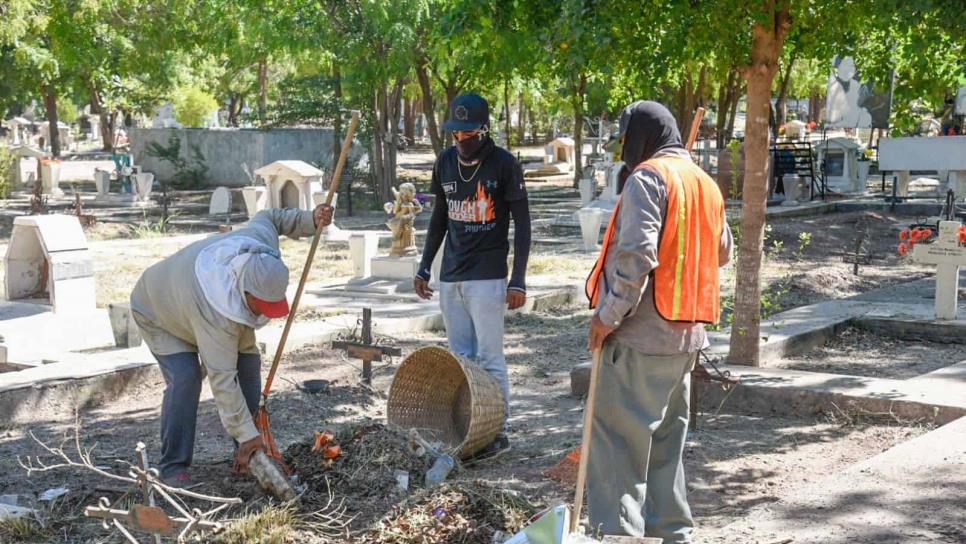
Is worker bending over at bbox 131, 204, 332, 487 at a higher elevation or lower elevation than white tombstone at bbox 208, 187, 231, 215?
higher

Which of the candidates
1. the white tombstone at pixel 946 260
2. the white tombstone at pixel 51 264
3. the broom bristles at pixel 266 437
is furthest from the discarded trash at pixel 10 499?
the white tombstone at pixel 946 260

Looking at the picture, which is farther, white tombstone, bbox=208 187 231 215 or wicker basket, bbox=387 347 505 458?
white tombstone, bbox=208 187 231 215

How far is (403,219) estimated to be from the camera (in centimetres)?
1258

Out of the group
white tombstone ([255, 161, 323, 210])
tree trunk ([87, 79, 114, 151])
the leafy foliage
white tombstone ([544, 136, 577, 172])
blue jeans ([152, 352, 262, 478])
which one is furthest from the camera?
the leafy foliage

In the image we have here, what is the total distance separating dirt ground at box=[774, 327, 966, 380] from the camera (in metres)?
8.11

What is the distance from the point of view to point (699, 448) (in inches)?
238

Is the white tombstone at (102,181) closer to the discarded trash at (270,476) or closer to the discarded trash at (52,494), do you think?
the discarded trash at (52,494)

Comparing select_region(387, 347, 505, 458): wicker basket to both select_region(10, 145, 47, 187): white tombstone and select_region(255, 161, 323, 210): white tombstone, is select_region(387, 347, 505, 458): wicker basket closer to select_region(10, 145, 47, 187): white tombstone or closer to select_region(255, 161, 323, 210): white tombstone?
select_region(255, 161, 323, 210): white tombstone

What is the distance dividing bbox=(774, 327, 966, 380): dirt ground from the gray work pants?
411 cm

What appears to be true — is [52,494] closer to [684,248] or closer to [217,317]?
[217,317]

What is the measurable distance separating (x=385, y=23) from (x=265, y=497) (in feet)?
56.5

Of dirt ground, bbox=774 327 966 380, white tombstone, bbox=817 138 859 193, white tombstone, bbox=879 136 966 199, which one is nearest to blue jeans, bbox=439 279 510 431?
dirt ground, bbox=774 327 966 380

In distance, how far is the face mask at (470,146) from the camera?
5.74 meters

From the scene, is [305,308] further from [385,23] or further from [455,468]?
[385,23]
